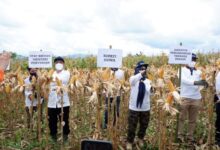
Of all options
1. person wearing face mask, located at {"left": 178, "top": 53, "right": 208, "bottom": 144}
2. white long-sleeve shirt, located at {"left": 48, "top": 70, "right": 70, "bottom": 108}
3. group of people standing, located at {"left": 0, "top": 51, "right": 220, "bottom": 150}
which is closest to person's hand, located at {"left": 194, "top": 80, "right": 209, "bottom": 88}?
group of people standing, located at {"left": 0, "top": 51, "right": 220, "bottom": 150}

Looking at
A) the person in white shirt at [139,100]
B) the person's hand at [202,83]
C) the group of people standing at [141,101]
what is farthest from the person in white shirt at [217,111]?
the person in white shirt at [139,100]

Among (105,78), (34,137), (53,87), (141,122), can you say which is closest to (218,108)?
(141,122)

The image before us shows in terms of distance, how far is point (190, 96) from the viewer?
7836mm

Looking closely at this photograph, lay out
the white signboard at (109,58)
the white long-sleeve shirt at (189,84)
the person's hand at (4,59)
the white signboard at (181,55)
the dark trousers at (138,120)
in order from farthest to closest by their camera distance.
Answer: the white long-sleeve shirt at (189,84) < the white signboard at (181,55) < the dark trousers at (138,120) < the white signboard at (109,58) < the person's hand at (4,59)

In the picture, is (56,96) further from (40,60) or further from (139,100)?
(139,100)

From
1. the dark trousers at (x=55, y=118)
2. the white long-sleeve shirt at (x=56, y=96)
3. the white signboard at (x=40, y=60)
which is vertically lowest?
the dark trousers at (x=55, y=118)

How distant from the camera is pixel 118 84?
6609 millimetres

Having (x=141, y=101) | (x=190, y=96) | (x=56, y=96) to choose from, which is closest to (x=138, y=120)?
(x=141, y=101)

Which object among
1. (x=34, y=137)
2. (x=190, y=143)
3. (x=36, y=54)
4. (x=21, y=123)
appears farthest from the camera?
(x=21, y=123)

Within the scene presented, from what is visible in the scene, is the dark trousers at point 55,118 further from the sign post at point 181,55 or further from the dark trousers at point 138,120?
the sign post at point 181,55

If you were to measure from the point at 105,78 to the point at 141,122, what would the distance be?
1734 millimetres

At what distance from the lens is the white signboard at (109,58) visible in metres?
6.09

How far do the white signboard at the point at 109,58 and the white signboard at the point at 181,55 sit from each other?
5.11ft

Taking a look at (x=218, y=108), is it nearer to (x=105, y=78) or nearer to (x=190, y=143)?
(x=190, y=143)
